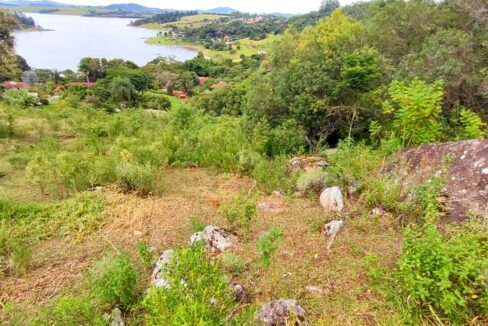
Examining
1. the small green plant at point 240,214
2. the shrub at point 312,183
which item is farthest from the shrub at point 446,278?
the shrub at point 312,183

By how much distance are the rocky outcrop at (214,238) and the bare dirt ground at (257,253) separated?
4.9 inches

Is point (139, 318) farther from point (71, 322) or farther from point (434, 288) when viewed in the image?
point (434, 288)

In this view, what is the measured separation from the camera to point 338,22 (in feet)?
27.1

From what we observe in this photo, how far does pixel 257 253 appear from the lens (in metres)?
3.26

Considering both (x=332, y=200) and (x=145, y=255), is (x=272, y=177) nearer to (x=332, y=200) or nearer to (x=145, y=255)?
(x=332, y=200)

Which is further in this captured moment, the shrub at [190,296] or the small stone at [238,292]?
the small stone at [238,292]

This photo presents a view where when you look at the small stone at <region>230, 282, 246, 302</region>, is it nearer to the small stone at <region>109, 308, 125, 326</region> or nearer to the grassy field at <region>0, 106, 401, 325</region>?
the grassy field at <region>0, 106, 401, 325</region>

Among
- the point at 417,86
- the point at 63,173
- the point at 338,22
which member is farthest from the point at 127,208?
the point at 338,22

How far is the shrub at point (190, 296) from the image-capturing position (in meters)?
1.71

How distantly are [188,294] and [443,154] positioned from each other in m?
3.64

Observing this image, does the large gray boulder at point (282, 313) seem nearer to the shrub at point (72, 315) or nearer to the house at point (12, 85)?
the shrub at point (72, 315)

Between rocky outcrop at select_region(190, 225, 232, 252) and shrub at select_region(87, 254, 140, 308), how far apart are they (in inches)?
30.2

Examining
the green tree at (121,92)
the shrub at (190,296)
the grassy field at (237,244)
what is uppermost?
the shrub at (190,296)

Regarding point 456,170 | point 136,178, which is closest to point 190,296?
point 136,178
